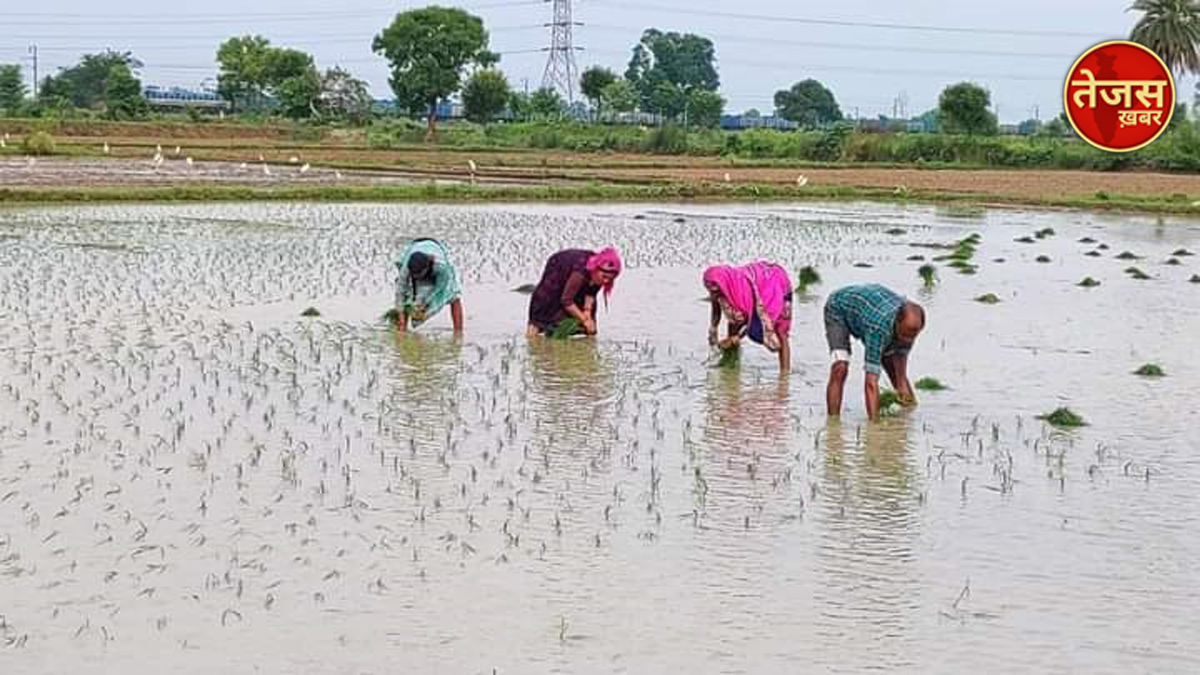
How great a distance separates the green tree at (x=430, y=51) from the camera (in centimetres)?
6112

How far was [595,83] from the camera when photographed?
7462cm

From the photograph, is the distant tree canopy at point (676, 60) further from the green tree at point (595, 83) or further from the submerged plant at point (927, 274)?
the submerged plant at point (927, 274)

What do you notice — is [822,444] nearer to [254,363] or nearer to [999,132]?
[254,363]

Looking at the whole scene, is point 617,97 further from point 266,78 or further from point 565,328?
point 565,328

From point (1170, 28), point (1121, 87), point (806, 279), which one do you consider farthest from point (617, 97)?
point (806, 279)

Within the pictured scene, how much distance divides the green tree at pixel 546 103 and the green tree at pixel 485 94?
3.77 m

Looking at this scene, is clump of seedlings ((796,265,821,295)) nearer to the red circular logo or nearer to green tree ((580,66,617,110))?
the red circular logo

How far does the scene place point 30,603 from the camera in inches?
187

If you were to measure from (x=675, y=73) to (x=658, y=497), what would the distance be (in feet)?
318

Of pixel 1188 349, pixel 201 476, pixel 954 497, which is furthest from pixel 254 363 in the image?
pixel 1188 349

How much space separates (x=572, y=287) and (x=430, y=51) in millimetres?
52754

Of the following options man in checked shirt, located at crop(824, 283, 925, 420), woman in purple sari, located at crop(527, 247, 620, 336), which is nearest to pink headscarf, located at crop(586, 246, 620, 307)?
woman in purple sari, located at crop(527, 247, 620, 336)

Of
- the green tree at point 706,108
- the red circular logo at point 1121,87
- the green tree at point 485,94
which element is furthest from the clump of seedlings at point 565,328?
the green tree at point 706,108

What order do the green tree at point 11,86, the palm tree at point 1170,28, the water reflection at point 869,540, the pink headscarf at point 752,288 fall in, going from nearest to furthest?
the water reflection at point 869,540, the pink headscarf at point 752,288, the palm tree at point 1170,28, the green tree at point 11,86
